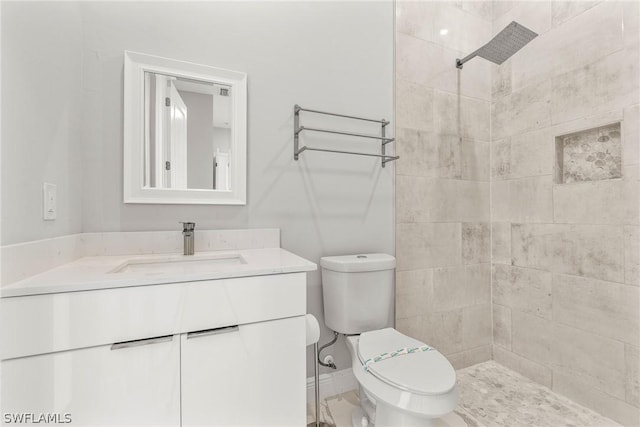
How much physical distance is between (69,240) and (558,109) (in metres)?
2.46

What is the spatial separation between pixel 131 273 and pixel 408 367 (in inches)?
41.2

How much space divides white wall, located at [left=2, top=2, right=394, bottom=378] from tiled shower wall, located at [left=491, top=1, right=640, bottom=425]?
0.87 meters

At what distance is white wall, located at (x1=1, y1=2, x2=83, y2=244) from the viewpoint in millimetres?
755

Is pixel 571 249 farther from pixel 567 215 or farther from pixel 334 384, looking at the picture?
pixel 334 384

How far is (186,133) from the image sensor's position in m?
1.32

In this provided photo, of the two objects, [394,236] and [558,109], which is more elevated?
[558,109]

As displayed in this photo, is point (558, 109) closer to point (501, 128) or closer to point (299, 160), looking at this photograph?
point (501, 128)

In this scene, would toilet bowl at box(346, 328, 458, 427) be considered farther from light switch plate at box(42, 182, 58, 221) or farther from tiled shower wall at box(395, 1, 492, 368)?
light switch plate at box(42, 182, 58, 221)

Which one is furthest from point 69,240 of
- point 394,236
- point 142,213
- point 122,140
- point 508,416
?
point 508,416

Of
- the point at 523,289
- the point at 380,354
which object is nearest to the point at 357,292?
the point at 380,354

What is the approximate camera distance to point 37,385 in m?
0.69

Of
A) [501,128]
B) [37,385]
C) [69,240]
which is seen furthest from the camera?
[501,128]

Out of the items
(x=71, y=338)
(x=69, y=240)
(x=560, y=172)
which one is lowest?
(x=71, y=338)

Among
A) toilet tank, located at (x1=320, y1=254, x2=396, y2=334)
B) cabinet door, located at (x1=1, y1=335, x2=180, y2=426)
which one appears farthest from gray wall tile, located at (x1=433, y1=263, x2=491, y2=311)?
cabinet door, located at (x1=1, y1=335, x2=180, y2=426)
